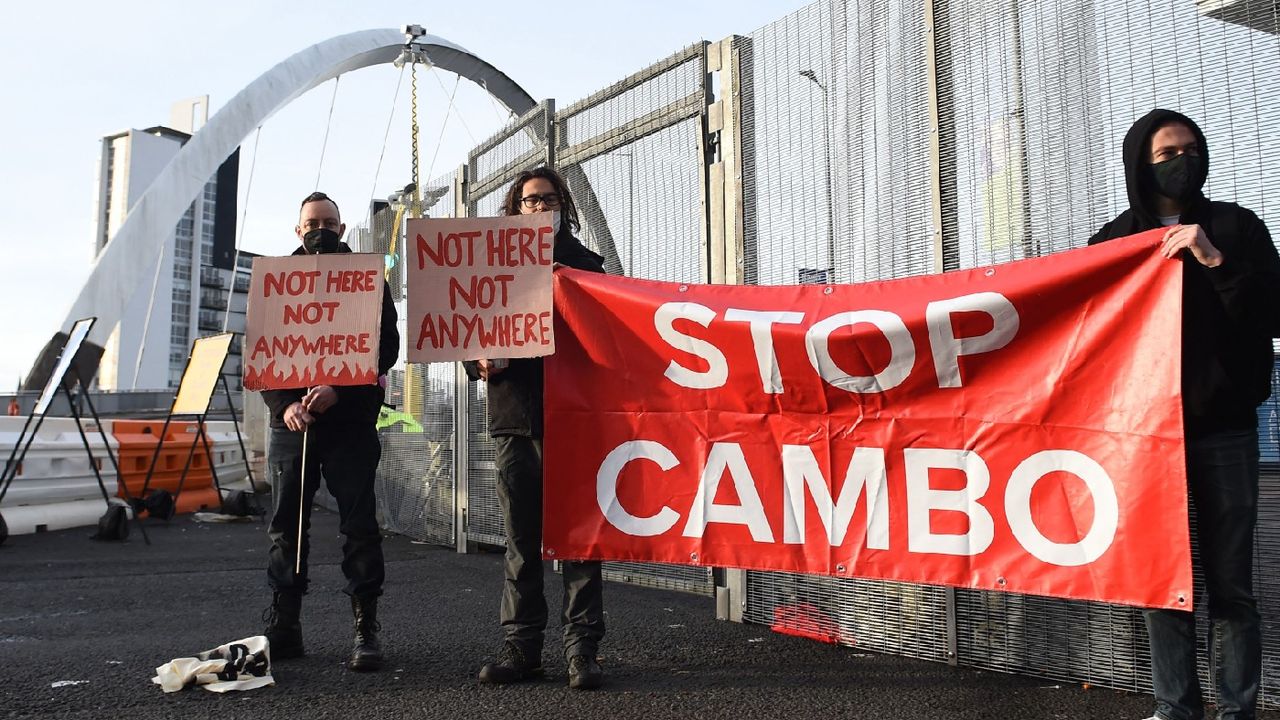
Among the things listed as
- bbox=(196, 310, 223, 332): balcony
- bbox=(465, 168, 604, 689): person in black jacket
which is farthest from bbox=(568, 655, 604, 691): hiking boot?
bbox=(196, 310, 223, 332): balcony

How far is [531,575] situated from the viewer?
411 centimetres

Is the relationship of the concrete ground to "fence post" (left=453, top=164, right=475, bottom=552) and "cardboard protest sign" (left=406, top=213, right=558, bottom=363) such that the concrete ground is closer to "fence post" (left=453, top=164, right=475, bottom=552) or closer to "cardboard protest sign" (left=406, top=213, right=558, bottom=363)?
"cardboard protest sign" (left=406, top=213, right=558, bottom=363)

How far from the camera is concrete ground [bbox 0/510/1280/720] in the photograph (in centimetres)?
363

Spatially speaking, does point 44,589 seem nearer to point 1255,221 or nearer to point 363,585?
point 363,585

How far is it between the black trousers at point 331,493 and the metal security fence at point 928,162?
189 centimetres

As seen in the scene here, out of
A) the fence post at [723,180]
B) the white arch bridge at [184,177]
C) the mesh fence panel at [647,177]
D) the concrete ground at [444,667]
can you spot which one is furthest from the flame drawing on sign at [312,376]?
the white arch bridge at [184,177]

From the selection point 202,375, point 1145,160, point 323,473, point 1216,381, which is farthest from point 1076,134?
point 202,375

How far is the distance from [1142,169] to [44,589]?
259 inches

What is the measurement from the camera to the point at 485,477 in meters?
8.20

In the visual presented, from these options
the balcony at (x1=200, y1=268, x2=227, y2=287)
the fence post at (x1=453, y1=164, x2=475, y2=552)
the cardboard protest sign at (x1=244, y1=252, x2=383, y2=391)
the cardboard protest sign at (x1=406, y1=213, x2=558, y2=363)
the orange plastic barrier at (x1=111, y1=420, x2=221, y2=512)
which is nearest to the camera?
the cardboard protest sign at (x1=406, y1=213, x2=558, y2=363)

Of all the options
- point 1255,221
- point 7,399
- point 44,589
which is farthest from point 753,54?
point 7,399

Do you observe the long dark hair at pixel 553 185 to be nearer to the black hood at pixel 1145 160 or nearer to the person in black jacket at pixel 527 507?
the person in black jacket at pixel 527 507

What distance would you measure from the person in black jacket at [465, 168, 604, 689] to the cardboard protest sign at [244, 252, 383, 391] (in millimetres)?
542

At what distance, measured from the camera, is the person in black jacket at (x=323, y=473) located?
435 cm
